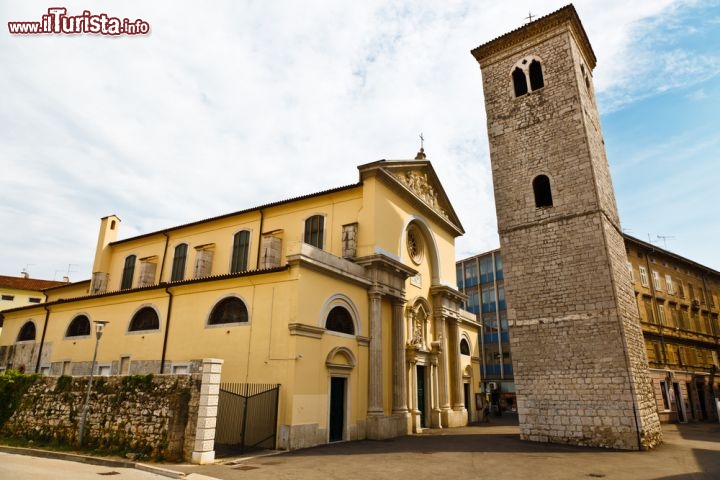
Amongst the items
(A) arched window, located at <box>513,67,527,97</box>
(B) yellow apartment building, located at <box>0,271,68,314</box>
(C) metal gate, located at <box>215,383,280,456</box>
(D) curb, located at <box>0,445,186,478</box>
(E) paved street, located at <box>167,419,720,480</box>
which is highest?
(A) arched window, located at <box>513,67,527,97</box>

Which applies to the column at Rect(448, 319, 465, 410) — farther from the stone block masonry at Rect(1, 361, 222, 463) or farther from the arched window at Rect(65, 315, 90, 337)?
the arched window at Rect(65, 315, 90, 337)

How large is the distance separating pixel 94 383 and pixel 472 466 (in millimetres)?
10850

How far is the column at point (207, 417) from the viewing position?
429 inches

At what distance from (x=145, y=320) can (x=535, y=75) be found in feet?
66.4

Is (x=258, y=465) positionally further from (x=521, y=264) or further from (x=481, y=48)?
(x=481, y=48)

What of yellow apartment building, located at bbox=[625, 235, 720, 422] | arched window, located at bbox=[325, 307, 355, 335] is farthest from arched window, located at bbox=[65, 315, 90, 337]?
yellow apartment building, located at bbox=[625, 235, 720, 422]

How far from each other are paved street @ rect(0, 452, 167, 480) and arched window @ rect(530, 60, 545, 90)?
19405mm

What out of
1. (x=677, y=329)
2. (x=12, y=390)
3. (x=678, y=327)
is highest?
(x=678, y=327)

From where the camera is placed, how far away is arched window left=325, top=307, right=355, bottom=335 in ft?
53.9

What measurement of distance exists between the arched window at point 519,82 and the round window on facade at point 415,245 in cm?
837

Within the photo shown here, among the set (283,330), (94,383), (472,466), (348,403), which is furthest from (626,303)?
(94,383)

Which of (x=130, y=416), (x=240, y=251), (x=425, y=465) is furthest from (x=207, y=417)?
(x=240, y=251)

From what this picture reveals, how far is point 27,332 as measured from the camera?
24.2m

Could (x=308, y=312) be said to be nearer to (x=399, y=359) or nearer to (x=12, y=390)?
(x=399, y=359)
